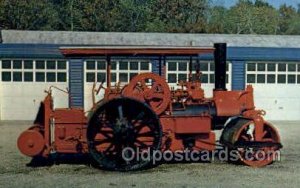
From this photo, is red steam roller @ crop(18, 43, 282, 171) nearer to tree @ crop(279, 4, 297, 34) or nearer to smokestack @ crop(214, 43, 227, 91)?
smokestack @ crop(214, 43, 227, 91)

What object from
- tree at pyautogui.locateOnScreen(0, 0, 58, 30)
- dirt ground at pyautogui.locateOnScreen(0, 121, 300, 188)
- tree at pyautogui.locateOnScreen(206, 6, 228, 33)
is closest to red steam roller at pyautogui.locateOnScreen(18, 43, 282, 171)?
dirt ground at pyautogui.locateOnScreen(0, 121, 300, 188)

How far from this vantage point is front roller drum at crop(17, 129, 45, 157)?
10.6 metres

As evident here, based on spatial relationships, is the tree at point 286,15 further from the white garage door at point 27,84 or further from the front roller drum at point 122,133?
the front roller drum at point 122,133

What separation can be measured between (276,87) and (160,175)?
15195 millimetres

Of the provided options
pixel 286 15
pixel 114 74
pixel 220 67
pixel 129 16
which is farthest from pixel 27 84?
pixel 286 15

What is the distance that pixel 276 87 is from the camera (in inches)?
957

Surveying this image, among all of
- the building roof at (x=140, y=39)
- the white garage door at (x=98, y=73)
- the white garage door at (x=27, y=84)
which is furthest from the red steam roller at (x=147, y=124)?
the building roof at (x=140, y=39)

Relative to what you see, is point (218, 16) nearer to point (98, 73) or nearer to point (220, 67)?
point (98, 73)

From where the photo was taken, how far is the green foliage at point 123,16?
43.9 meters

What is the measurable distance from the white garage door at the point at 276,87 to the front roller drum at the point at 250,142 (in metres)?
13.1

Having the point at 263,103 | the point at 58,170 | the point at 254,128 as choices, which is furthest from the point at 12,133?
the point at 263,103

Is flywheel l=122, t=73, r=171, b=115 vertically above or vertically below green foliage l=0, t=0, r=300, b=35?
below

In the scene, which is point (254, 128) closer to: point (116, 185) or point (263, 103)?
point (116, 185)

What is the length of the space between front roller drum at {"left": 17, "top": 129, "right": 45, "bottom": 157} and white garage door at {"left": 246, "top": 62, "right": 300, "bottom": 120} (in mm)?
14807
